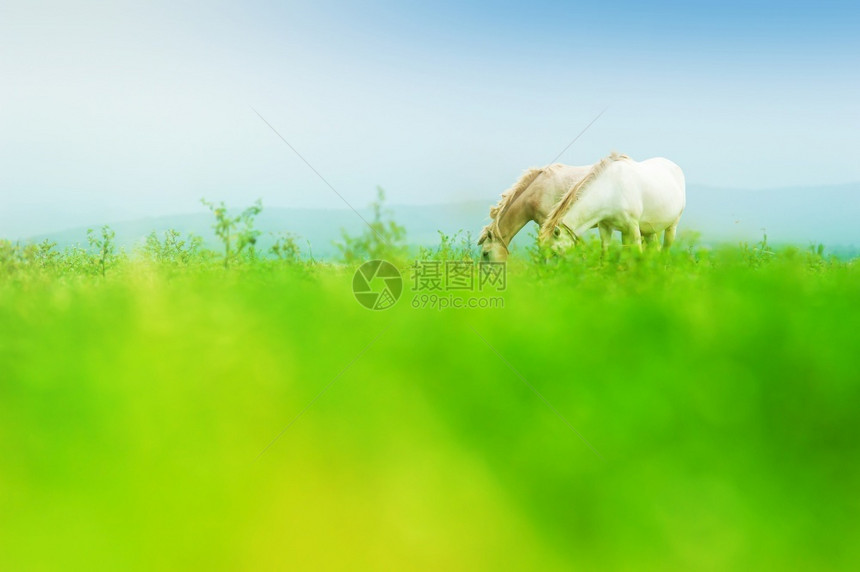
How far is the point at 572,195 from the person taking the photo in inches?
319

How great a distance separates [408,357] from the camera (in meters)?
1.56

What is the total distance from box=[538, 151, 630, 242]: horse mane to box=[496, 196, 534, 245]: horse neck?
1458 mm

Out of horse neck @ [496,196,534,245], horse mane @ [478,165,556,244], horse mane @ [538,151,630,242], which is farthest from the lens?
horse neck @ [496,196,534,245]

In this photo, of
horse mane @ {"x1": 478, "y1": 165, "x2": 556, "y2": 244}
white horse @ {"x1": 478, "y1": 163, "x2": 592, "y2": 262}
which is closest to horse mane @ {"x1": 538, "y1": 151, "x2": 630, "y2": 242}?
white horse @ {"x1": 478, "y1": 163, "x2": 592, "y2": 262}

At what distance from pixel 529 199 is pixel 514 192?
25cm

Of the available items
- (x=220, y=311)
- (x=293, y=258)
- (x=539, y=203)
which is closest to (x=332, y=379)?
(x=220, y=311)

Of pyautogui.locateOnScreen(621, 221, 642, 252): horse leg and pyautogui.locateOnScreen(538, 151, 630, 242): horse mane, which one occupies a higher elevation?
pyautogui.locateOnScreen(538, 151, 630, 242): horse mane

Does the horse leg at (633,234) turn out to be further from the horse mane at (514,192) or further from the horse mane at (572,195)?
the horse mane at (514,192)

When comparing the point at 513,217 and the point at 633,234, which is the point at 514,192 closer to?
the point at 513,217

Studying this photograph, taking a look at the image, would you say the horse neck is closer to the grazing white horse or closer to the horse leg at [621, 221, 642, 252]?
the grazing white horse

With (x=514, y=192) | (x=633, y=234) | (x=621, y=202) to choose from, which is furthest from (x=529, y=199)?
(x=633, y=234)

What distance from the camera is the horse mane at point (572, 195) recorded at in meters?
7.38

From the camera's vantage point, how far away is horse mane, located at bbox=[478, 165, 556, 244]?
31.6 feet

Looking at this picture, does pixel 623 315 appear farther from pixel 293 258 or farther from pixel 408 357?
pixel 293 258
